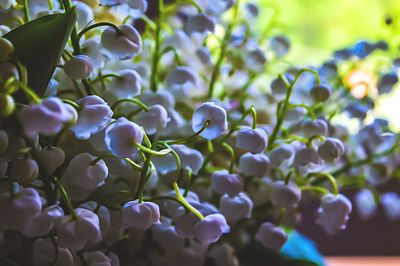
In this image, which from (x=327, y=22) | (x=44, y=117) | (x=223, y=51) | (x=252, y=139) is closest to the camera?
(x=44, y=117)

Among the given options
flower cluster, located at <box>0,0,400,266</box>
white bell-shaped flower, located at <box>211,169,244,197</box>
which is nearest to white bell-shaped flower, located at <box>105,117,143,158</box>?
flower cluster, located at <box>0,0,400,266</box>

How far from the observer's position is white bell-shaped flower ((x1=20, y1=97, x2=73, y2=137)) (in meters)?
0.30

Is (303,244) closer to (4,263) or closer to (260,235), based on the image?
(260,235)

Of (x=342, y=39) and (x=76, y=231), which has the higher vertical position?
(x=76, y=231)

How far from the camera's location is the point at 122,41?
397 millimetres

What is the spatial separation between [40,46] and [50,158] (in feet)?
0.21

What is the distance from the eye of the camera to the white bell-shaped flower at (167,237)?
0.46 metres

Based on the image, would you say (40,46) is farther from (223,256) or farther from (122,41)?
(223,256)

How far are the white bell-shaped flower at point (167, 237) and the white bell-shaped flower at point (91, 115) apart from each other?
0.40 feet

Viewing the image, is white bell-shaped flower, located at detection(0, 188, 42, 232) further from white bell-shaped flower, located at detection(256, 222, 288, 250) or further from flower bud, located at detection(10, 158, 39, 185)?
white bell-shaped flower, located at detection(256, 222, 288, 250)

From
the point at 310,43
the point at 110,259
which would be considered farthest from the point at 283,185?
the point at 310,43

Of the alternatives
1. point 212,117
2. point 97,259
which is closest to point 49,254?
point 97,259

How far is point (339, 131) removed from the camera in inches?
22.3

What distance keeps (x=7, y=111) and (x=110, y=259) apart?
0.45 feet
